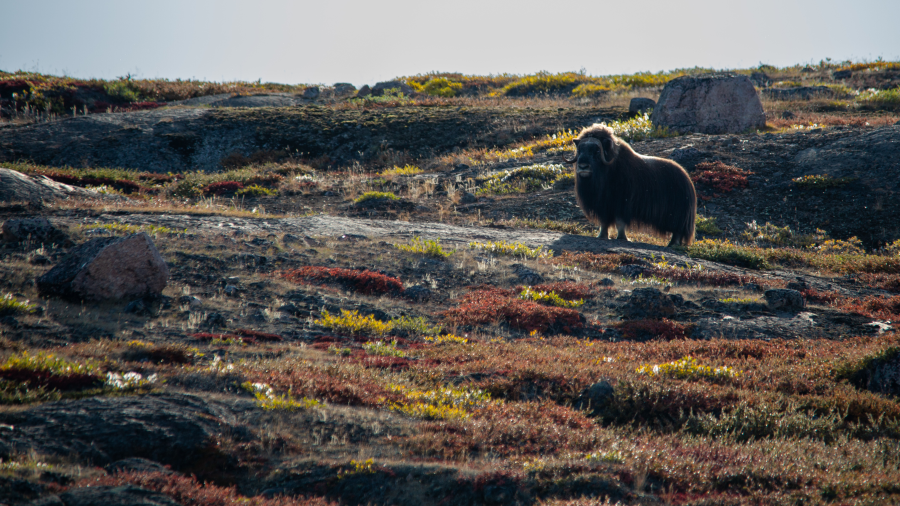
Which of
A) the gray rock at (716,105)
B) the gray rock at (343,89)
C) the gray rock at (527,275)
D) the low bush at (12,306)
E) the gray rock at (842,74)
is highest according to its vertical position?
the gray rock at (842,74)

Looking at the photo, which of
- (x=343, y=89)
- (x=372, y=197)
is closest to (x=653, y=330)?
(x=372, y=197)

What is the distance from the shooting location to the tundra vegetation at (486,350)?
13.7 feet

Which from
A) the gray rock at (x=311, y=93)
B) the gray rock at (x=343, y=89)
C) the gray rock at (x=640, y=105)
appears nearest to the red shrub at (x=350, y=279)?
the gray rock at (x=640, y=105)

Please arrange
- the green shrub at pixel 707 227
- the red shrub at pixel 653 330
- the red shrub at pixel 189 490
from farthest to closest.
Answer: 1. the green shrub at pixel 707 227
2. the red shrub at pixel 653 330
3. the red shrub at pixel 189 490

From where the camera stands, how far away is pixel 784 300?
32.9 feet

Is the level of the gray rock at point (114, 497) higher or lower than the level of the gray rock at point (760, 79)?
lower

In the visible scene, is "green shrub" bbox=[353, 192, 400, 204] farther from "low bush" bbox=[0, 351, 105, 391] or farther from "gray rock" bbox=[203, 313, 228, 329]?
"low bush" bbox=[0, 351, 105, 391]

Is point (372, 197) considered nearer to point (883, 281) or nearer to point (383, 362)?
point (383, 362)

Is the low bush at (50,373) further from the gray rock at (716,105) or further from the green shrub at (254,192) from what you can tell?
the gray rock at (716,105)

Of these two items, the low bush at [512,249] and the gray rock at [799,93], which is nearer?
the low bush at [512,249]

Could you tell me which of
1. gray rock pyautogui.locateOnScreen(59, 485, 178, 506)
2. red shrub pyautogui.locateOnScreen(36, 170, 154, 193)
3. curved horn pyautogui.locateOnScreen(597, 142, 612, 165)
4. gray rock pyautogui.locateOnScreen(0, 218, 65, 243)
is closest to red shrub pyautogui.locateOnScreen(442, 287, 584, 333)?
gray rock pyautogui.locateOnScreen(59, 485, 178, 506)

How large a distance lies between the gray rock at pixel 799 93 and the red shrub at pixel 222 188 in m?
32.2

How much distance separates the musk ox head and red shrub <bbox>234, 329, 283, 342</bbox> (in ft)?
31.3

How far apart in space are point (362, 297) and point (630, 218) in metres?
8.56
